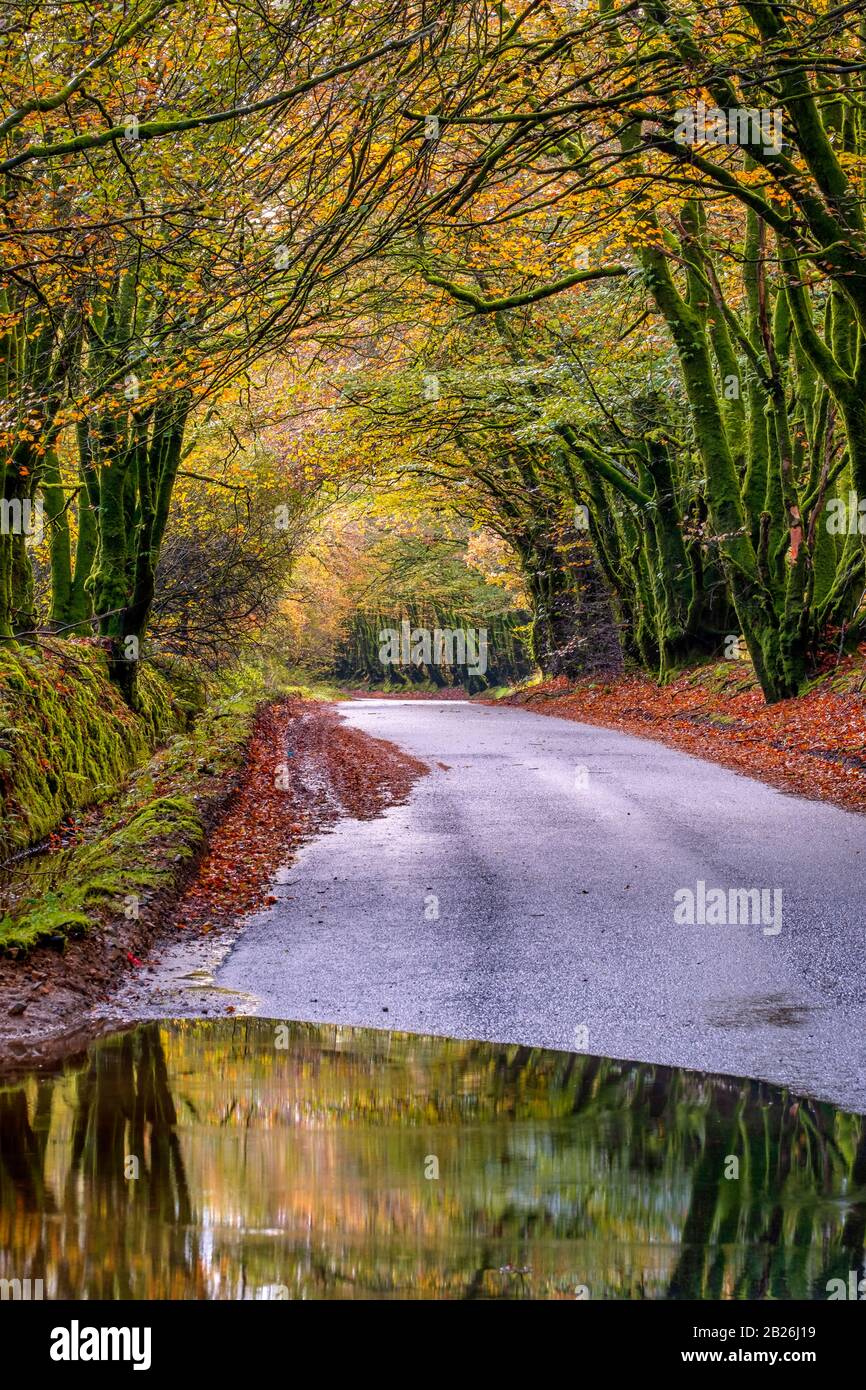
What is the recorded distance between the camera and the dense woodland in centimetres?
877

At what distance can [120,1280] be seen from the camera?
333 cm

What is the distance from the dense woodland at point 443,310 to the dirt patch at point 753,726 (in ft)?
4.67

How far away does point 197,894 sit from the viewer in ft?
29.2

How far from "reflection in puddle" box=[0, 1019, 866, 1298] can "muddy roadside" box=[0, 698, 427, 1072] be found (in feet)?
1.65

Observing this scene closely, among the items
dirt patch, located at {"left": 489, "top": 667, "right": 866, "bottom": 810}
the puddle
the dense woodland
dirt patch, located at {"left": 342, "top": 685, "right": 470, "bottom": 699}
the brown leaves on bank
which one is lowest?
dirt patch, located at {"left": 342, "top": 685, "right": 470, "bottom": 699}

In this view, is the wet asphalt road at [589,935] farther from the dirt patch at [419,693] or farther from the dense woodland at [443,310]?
the dirt patch at [419,693]

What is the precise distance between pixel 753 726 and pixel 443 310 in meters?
9.26

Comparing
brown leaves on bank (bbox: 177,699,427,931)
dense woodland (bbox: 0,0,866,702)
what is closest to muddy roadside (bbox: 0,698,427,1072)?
brown leaves on bank (bbox: 177,699,427,931)

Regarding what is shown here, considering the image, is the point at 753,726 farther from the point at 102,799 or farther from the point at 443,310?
the point at 102,799

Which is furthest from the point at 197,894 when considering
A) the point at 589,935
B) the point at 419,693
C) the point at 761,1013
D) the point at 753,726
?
the point at 419,693

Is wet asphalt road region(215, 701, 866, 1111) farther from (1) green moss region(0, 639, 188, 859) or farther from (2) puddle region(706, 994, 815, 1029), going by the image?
(1) green moss region(0, 639, 188, 859)

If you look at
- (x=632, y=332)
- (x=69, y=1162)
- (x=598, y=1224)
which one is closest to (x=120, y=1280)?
(x=69, y=1162)
